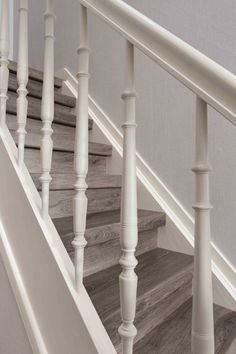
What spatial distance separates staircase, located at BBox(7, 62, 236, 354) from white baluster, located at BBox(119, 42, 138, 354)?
0.25 m

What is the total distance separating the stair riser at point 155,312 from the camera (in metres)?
0.80

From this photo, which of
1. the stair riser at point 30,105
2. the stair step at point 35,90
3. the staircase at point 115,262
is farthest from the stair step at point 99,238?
the stair step at point 35,90

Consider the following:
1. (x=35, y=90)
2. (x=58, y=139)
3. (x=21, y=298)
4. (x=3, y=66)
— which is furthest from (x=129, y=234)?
(x=35, y=90)

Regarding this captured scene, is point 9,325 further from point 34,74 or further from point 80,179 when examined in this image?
point 34,74

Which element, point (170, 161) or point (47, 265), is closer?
point (47, 265)

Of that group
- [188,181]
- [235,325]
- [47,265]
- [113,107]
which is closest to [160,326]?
[235,325]

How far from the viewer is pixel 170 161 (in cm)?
154

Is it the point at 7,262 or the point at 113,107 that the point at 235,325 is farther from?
the point at 113,107

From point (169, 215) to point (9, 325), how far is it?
3.04 feet

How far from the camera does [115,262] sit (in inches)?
44.8

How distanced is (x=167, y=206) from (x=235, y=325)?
2.15ft

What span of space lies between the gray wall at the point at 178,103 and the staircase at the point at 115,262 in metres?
0.26

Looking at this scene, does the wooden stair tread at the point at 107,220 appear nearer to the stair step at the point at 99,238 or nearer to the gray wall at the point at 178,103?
the stair step at the point at 99,238

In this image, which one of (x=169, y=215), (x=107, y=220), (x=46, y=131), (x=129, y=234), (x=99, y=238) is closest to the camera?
(x=129, y=234)
